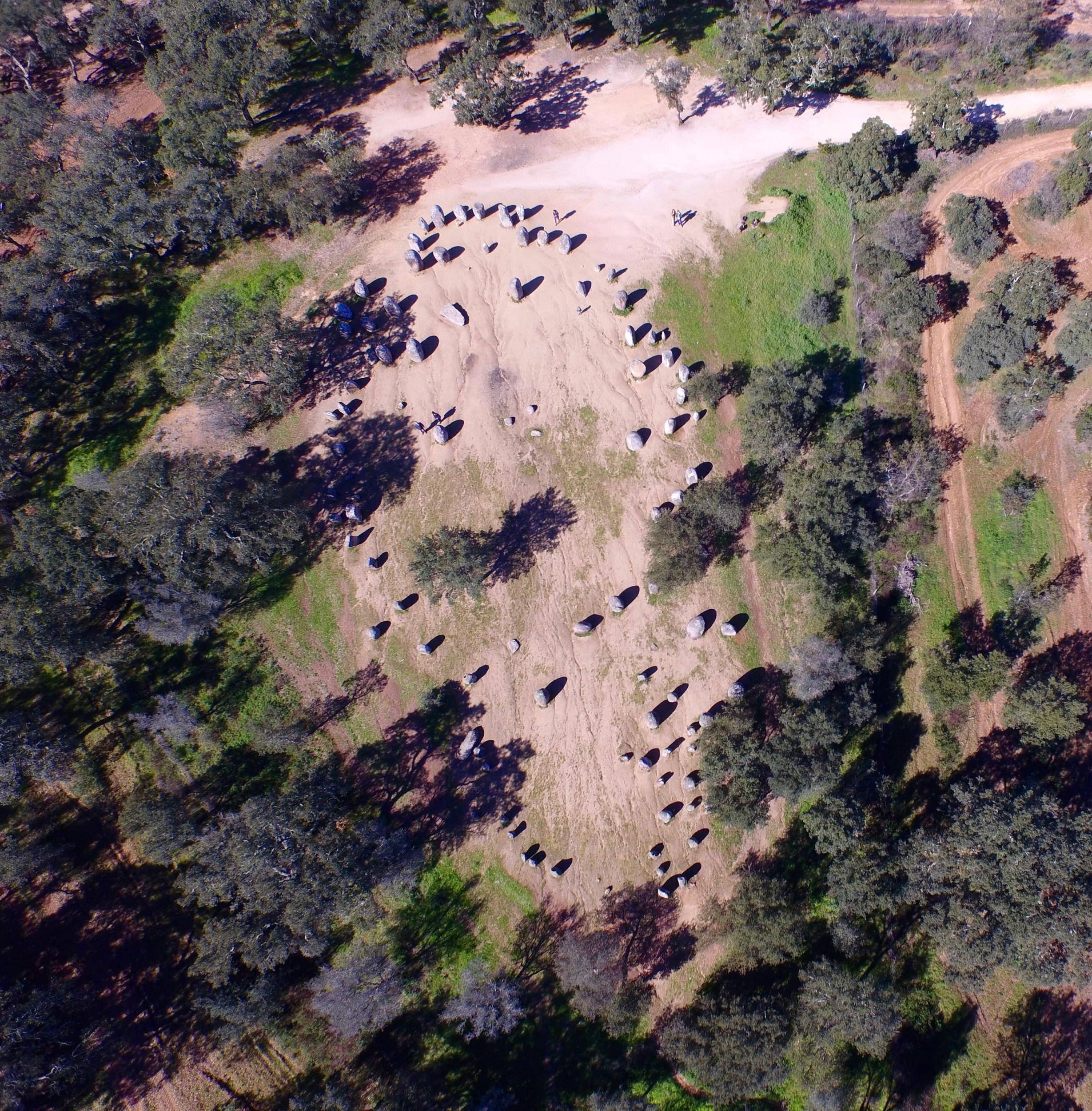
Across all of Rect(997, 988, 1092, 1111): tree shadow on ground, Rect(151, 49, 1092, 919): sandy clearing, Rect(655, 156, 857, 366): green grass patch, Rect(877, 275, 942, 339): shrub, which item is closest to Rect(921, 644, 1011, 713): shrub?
Rect(151, 49, 1092, 919): sandy clearing

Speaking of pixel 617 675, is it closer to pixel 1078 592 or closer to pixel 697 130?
pixel 1078 592

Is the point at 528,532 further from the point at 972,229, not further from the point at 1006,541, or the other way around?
the point at 972,229

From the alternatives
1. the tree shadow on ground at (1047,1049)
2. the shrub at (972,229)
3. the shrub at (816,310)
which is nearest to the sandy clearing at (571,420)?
the shrub at (816,310)

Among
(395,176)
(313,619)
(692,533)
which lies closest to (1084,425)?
(692,533)

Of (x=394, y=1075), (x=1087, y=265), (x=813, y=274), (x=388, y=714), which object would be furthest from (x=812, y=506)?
(x=394, y=1075)

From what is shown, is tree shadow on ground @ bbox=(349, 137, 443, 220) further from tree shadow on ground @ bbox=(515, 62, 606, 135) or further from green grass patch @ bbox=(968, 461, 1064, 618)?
green grass patch @ bbox=(968, 461, 1064, 618)

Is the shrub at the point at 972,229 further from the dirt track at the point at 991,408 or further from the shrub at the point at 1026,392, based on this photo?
the shrub at the point at 1026,392
